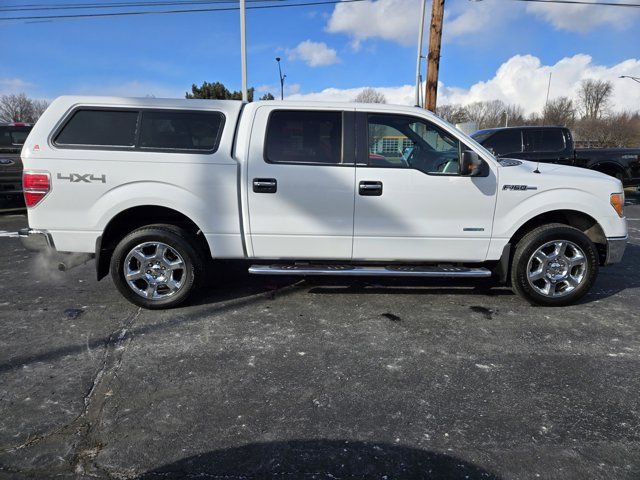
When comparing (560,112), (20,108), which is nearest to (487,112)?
(560,112)

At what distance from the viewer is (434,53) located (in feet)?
40.8

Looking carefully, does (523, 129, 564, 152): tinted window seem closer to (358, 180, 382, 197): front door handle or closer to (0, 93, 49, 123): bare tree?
(358, 180, 382, 197): front door handle

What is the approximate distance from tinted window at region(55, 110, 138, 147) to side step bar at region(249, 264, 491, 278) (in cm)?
176

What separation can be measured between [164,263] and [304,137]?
186cm

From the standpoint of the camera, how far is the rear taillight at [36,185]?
3930mm

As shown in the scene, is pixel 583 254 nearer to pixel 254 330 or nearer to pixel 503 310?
pixel 503 310

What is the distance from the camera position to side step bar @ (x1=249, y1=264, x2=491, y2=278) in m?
4.18

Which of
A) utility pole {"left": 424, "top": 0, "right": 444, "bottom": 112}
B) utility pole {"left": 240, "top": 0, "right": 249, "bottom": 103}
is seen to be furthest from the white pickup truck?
utility pole {"left": 240, "top": 0, "right": 249, "bottom": 103}

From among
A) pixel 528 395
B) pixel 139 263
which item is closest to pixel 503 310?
pixel 528 395

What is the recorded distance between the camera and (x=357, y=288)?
4902 mm

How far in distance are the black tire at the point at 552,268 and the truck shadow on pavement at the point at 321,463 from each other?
8.25 feet

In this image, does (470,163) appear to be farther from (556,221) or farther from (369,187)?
(556,221)

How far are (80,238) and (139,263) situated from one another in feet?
1.94

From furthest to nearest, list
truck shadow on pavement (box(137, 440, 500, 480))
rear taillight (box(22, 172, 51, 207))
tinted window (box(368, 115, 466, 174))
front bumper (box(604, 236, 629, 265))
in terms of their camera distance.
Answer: front bumper (box(604, 236, 629, 265)) < tinted window (box(368, 115, 466, 174)) < rear taillight (box(22, 172, 51, 207)) < truck shadow on pavement (box(137, 440, 500, 480))
